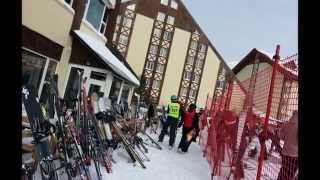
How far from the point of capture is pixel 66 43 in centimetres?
1355

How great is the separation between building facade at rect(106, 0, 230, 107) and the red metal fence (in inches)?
1119

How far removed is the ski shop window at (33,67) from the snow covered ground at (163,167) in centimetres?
317

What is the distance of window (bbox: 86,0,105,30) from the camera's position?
1538 cm

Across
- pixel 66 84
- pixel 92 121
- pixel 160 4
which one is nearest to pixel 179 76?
pixel 160 4

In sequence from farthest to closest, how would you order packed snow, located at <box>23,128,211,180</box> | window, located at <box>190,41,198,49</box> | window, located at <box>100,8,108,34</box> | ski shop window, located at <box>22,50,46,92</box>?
window, located at <box>190,41,198,49</box> < window, located at <box>100,8,108,34</box> < ski shop window, located at <box>22,50,46,92</box> < packed snow, located at <box>23,128,211,180</box>

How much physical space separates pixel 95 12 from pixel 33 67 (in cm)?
545

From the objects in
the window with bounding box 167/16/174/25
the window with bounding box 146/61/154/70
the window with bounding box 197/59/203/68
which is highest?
the window with bounding box 167/16/174/25

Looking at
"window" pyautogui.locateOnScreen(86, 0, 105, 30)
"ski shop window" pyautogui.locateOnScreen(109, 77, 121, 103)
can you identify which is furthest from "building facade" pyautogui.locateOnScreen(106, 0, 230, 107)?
"window" pyautogui.locateOnScreen(86, 0, 105, 30)

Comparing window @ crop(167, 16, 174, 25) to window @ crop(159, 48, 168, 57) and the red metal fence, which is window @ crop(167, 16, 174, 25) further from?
the red metal fence

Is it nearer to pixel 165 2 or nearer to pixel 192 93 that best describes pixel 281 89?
pixel 192 93

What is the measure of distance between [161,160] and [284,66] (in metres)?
4.59
